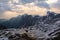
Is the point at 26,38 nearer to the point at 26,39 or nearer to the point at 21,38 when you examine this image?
the point at 26,39

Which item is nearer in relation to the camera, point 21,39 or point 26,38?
point 26,38

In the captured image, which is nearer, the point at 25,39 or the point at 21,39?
the point at 25,39

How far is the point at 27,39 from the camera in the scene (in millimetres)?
183500

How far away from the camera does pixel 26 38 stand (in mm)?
183000

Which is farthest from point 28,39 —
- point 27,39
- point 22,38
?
point 22,38

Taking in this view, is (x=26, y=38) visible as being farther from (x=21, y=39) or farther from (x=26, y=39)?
(x=21, y=39)

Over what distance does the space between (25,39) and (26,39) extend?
160 inches

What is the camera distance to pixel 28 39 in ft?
595

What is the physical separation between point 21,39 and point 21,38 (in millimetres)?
1098

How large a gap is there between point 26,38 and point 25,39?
475 centimetres

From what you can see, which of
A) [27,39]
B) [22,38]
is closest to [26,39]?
[27,39]

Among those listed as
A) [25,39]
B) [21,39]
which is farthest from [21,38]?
[25,39]

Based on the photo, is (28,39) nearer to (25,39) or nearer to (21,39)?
(25,39)

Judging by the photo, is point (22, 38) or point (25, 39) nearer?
point (25, 39)
